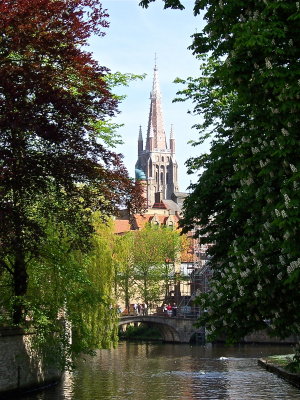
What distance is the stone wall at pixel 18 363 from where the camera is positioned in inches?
872

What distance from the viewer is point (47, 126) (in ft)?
69.2

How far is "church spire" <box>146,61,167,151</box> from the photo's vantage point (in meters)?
182

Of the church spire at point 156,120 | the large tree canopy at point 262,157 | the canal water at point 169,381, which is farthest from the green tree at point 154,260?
the church spire at point 156,120

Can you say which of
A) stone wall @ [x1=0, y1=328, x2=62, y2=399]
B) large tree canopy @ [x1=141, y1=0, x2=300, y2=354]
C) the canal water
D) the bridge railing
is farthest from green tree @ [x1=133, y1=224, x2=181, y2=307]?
large tree canopy @ [x1=141, y1=0, x2=300, y2=354]

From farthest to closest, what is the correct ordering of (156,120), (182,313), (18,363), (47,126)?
(156,120), (182,313), (18,363), (47,126)

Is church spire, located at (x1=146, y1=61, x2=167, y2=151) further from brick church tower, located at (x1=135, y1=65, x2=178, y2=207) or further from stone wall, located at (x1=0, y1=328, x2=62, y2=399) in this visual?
stone wall, located at (x1=0, y1=328, x2=62, y2=399)

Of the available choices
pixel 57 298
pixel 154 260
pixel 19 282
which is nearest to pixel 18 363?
pixel 19 282

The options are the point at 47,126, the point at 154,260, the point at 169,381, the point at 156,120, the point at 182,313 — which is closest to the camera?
the point at 47,126

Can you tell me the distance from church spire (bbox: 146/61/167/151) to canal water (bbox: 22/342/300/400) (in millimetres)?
140761

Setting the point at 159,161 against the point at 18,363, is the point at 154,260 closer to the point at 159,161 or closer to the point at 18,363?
the point at 18,363

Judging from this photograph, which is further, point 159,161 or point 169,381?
point 159,161

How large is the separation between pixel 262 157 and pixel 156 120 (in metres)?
173

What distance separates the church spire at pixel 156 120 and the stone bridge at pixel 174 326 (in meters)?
114

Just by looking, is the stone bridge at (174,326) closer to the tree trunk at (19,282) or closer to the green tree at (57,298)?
the green tree at (57,298)
